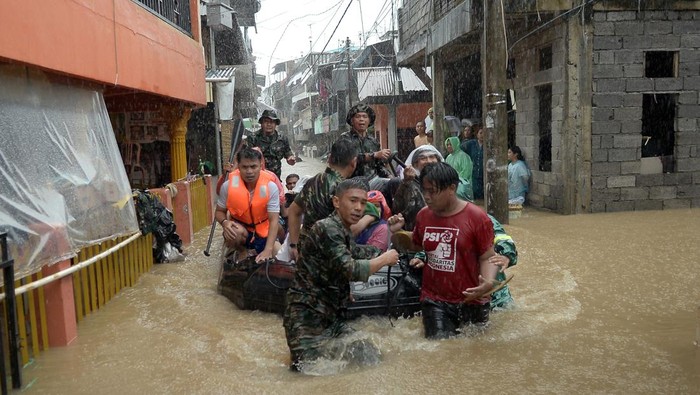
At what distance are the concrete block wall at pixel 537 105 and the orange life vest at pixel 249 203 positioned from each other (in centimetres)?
722

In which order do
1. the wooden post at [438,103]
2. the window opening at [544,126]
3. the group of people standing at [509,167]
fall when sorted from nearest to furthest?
the window opening at [544,126] < the group of people standing at [509,167] < the wooden post at [438,103]

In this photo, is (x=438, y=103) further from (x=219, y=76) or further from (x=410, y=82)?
(x=410, y=82)

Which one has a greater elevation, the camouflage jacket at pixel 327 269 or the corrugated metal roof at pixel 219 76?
the corrugated metal roof at pixel 219 76

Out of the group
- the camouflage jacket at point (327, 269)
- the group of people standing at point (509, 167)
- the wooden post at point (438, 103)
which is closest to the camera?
the camouflage jacket at point (327, 269)

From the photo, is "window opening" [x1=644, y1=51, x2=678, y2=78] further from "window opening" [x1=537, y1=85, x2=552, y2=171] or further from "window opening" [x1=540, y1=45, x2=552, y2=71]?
"window opening" [x1=537, y1=85, x2=552, y2=171]

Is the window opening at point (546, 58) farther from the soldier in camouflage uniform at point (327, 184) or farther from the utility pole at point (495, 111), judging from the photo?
the soldier in camouflage uniform at point (327, 184)

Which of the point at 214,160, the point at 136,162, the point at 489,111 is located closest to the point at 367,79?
the point at 214,160

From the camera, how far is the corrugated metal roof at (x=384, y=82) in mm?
24766

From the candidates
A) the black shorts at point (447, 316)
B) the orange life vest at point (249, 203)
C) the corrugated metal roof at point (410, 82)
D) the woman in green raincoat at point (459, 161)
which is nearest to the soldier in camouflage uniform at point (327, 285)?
the black shorts at point (447, 316)

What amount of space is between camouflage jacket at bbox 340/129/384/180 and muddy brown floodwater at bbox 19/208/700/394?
1.75 meters

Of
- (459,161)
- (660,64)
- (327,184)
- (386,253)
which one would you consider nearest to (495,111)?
(459,161)

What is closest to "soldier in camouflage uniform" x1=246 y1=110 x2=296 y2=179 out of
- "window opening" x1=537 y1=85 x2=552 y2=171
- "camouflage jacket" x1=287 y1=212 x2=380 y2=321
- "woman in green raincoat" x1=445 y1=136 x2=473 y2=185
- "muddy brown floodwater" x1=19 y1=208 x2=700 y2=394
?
"muddy brown floodwater" x1=19 y1=208 x2=700 y2=394

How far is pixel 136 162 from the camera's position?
1284 cm

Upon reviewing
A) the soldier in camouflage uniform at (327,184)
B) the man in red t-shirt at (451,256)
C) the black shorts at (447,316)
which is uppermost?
the soldier in camouflage uniform at (327,184)
